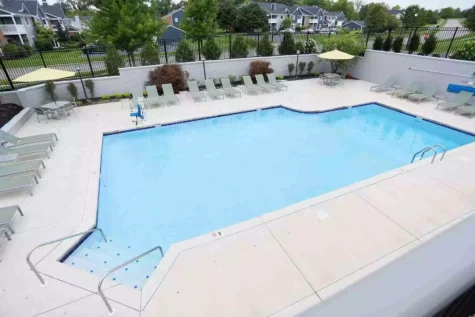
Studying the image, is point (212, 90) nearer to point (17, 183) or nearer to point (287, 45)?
point (287, 45)

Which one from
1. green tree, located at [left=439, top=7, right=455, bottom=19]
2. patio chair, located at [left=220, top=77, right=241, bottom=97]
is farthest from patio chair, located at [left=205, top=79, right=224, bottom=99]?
green tree, located at [left=439, top=7, right=455, bottom=19]

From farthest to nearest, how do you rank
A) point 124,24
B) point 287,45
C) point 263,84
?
point 287,45 → point 263,84 → point 124,24

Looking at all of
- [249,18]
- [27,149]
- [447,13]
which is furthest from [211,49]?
[447,13]

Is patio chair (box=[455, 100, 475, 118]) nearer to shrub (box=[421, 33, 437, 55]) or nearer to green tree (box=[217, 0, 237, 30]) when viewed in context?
shrub (box=[421, 33, 437, 55])

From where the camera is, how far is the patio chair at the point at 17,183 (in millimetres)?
5570

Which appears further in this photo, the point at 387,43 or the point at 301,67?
the point at 301,67

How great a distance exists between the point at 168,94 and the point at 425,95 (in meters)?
12.1

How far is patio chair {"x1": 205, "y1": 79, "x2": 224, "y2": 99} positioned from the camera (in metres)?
12.4

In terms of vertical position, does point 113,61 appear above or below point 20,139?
above

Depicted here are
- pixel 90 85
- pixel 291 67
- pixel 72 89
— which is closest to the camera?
pixel 72 89

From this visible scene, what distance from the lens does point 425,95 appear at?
11.6m

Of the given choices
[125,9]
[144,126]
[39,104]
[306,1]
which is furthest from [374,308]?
[306,1]

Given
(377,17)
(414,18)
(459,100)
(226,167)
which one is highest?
(377,17)

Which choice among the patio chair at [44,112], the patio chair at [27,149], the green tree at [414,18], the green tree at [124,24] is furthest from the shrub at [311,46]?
the green tree at [414,18]
